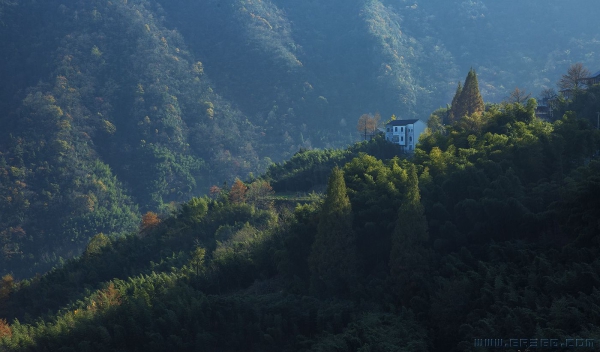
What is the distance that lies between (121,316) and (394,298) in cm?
1147

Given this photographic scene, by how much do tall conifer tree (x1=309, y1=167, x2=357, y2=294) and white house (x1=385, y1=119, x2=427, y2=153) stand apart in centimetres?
2274

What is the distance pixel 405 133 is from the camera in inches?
1996

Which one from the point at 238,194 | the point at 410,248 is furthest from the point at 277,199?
the point at 410,248

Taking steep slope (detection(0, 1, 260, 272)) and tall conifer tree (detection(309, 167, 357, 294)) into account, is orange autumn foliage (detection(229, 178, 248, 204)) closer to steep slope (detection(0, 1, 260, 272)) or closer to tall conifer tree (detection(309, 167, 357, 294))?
tall conifer tree (detection(309, 167, 357, 294))

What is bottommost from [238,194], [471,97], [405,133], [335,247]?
[335,247]

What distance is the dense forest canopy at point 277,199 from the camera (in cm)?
2280

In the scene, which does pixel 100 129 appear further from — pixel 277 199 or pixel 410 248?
pixel 410 248

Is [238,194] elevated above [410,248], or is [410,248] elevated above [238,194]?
[238,194]

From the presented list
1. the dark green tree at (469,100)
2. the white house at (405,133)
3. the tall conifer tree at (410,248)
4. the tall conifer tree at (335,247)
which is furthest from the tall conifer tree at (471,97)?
the tall conifer tree at (410,248)

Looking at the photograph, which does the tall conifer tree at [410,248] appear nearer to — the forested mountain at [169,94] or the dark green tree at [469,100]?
the dark green tree at [469,100]

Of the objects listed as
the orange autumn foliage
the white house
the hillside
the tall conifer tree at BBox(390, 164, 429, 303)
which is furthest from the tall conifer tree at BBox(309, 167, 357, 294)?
the orange autumn foliage

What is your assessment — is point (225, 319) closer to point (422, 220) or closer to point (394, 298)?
point (394, 298)

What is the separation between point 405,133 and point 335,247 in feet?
82.2

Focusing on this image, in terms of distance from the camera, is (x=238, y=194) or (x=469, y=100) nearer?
(x=469, y=100)
